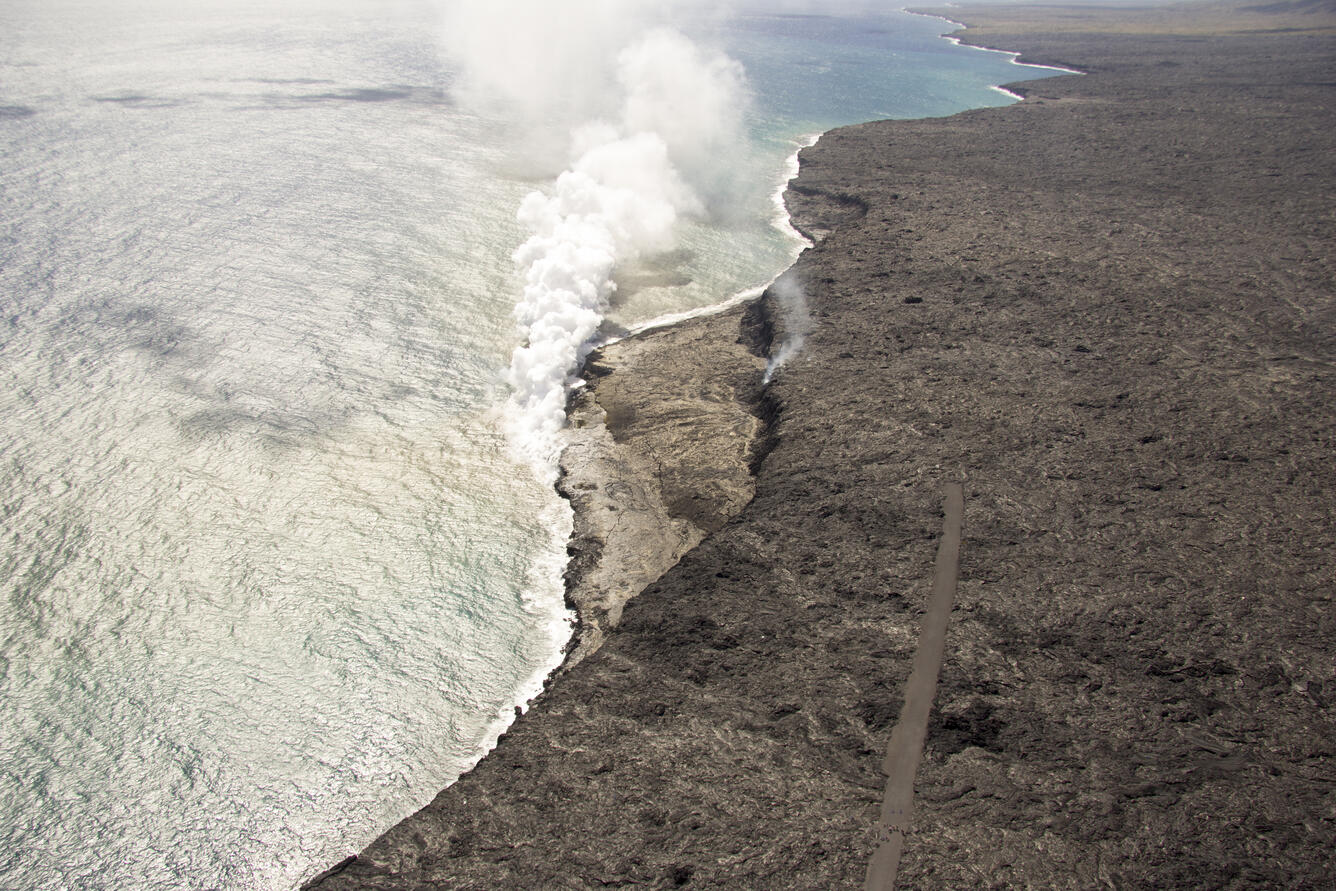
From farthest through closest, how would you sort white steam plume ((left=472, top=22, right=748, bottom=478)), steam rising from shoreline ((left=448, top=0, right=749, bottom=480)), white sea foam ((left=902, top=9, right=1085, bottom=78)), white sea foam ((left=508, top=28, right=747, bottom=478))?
white sea foam ((left=902, top=9, right=1085, bottom=78))
steam rising from shoreline ((left=448, top=0, right=749, bottom=480))
white steam plume ((left=472, top=22, right=748, bottom=478))
white sea foam ((left=508, top=28, right=747, bottom=478))

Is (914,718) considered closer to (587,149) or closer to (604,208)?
(604,208)

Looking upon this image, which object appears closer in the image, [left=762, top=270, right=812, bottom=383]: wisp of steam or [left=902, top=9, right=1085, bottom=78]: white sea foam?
[left=762, top=270, right=812, bottom=383]: wisp of steam

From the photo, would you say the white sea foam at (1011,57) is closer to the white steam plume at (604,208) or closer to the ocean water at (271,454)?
the white steam plume at (604,208)

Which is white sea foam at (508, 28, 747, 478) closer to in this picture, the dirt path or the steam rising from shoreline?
the steam rising from shoreline

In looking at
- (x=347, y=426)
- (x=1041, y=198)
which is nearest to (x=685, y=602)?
(x=347, y=426)

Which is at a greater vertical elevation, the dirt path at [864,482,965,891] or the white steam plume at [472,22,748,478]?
the white steam plume at [472,22,748,478]

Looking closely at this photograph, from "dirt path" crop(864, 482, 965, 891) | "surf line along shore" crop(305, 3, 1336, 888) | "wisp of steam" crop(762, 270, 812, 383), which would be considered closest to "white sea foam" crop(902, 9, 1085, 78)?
"wisp of steam" crop(762, 270, 812, 383)

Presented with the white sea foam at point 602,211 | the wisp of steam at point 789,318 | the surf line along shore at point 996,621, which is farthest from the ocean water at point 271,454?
the wisp of steam at point 789,318

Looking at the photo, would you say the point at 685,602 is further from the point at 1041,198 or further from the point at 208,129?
the point at 208,129
